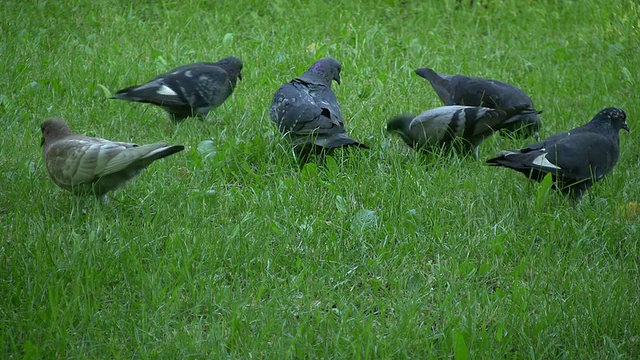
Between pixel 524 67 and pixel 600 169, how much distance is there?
320cm

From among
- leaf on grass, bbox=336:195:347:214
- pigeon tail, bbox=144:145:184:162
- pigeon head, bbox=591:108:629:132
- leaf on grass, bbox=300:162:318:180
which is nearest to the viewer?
pigeon tail, bbox=144:145:184:162

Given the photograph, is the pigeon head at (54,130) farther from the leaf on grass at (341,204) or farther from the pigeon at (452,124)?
the pigeon at (452,124)

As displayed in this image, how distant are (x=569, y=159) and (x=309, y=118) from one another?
1.77m

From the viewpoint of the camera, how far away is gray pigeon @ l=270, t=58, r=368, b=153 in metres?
5.41

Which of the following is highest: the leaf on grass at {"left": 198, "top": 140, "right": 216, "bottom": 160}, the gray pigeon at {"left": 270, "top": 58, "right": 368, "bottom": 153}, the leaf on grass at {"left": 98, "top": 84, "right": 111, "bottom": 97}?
the gray pigeon at {"left": 270, "top": 58, "right": 368, "bottom": 153}

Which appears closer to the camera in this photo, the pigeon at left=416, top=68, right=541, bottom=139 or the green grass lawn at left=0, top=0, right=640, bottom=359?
the green grass lawn at left=0, top=0, right=640, bottom=359

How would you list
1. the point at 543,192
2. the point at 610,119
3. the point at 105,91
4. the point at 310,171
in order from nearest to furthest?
the point at 543,192 < the point at 310,171 < the point at 610,119 < the point at 105,91

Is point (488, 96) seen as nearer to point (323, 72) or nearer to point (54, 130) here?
point (323, 72)

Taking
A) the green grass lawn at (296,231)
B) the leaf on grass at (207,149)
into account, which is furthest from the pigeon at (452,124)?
the leaf on grass at (207,149)

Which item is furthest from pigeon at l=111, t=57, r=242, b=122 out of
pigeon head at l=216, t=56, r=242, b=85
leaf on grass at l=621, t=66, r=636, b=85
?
leaf on grass at l=621, t=66, r=636, b=85

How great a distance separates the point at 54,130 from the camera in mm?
4922

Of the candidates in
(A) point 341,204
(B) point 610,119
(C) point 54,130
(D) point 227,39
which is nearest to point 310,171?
(A) point 341,204

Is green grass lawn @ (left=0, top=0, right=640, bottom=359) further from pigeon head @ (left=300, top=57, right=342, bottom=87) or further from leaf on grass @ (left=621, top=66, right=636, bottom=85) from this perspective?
pigeon head @ (left=300, top=57, right=342, bottom=87)

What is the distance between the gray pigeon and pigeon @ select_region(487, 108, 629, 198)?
1.10m
